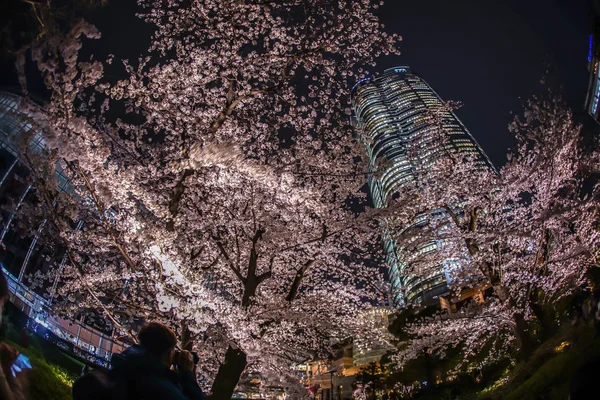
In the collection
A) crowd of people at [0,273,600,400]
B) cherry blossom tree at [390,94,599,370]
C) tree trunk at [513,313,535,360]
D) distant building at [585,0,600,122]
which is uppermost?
distant building at [585,0,600,122]

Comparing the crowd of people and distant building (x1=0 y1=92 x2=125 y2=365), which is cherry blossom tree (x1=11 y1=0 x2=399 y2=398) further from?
distant building (x1=0 y1=92 x2=125 y2=365)

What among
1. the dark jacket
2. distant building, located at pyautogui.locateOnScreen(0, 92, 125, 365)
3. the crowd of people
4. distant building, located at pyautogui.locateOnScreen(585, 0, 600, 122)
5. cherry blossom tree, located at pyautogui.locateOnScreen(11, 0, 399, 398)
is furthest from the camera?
distant building, located at pyautogui.locateOnScreen(585, 0, 600, 122)

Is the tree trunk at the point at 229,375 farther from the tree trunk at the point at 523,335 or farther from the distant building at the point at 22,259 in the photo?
the distant building at the point at 22,259

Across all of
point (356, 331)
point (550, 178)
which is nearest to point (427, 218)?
point (550, 178)

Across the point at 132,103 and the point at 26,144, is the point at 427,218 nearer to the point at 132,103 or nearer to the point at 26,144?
the point at 132,103

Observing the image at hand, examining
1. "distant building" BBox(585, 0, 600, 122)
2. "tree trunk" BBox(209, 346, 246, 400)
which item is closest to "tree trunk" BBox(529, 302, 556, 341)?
"tree trunk" BBox(209, 346, 246, 400)

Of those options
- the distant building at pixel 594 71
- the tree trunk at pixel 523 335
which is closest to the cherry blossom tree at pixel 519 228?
the tree trunk at pixel 523 335
